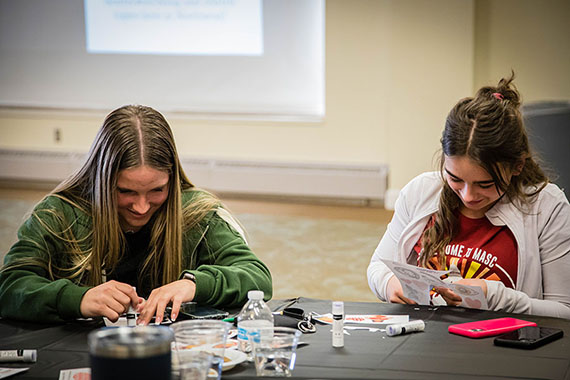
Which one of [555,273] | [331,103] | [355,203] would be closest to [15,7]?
[331,103]

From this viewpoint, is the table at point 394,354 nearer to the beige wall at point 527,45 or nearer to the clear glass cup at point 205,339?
the clear glass cup at point 205,339

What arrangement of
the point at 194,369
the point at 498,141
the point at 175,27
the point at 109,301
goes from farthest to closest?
the point at 175,27
the point at 498,141
the point at 109,301
the point at 194,369

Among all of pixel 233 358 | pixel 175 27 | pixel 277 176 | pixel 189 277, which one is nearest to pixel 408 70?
pixel 277 176

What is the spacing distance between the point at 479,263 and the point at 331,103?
4455 millimetres

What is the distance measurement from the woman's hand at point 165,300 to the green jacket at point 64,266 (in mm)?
35

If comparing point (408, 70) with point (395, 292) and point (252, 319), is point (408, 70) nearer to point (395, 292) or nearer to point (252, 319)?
point (395, 292)

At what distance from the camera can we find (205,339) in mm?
1521

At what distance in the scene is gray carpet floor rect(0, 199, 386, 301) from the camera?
14.4ft

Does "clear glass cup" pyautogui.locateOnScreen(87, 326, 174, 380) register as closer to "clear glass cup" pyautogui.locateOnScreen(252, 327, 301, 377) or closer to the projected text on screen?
"clear glass cup" pyautogui.locateOnScreen(252, 327, 301, 377)

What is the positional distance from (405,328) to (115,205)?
86 centimetres

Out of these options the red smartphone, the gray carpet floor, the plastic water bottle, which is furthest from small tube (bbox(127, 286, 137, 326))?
the gray carpet floor

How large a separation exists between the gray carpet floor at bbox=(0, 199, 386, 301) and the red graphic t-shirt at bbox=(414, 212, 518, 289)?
6.26ft

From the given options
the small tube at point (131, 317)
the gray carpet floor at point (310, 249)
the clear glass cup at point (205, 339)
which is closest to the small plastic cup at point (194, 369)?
the clear glass cup at point (205, 339)

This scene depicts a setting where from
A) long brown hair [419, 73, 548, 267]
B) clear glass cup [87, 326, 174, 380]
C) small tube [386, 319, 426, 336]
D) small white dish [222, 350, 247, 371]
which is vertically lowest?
small tube [386, 319, 426, 336]
